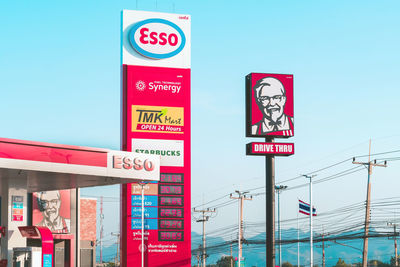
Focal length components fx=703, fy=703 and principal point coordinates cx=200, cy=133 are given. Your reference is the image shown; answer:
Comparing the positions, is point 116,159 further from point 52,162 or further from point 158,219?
point 158,219

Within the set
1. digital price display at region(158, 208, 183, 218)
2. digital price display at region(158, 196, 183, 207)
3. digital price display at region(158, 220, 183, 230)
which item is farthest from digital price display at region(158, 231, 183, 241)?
digital price display at region(158, 196, 183, 207)

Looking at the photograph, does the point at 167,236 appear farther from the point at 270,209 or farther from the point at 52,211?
the point at 52,211

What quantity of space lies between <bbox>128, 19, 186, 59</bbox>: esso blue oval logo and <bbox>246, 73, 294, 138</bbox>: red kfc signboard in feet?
21.7

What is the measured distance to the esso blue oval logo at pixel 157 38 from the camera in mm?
42844

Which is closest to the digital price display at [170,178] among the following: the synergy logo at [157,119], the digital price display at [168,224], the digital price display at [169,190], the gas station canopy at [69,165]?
the digital price display at [169,190]

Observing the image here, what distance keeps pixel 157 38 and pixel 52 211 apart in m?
12.9

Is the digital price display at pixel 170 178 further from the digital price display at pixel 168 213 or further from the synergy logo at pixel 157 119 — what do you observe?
the synergy logo at pixel 157 119

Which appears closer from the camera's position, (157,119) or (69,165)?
(69,165)

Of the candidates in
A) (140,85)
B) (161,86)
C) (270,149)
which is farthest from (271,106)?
(140,85)

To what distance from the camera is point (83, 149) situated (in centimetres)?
3212

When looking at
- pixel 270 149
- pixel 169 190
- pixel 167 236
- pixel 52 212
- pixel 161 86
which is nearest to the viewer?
pixel 270 149

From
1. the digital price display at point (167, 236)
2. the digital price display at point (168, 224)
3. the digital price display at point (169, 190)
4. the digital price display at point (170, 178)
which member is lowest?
the digital price display at point (167, 236)

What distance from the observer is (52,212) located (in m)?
45.0

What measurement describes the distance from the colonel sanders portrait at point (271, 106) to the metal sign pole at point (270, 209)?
0.79 m
